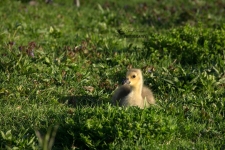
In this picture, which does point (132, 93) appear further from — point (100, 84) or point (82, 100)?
point (100, 84)

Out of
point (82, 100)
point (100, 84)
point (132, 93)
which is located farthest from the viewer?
point (100, 84)

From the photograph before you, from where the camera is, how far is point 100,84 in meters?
8.60

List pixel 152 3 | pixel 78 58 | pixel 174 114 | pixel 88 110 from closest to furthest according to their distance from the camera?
pixel 88 110, pixel 174 114, pixel 78 58, pixel 152 3

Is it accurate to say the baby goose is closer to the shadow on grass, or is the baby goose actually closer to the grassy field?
the grassy field

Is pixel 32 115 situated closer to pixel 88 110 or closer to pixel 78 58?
pixel 88 110

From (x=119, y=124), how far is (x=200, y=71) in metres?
3.38

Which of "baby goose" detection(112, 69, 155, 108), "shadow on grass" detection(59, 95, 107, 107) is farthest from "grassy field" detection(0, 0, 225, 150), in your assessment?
"baby goose" detection(112, 69, 155, 108)

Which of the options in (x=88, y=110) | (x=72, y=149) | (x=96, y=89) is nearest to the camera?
(x=72, y=149)

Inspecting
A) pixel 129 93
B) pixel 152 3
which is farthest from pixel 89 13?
pixel 129 93

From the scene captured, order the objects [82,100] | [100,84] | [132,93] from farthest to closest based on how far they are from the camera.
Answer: [100,84] < [82,100] < [132,93]

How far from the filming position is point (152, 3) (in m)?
17.6

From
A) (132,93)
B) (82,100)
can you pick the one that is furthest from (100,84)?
(132,93)

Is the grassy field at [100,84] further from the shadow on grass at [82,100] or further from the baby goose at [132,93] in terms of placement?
the baby goose at [132,93]

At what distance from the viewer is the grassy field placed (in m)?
6.07
